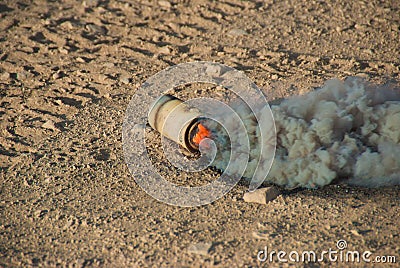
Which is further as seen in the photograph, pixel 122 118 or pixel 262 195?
pixel 122 118

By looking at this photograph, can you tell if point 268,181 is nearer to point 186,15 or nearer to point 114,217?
point 114,217

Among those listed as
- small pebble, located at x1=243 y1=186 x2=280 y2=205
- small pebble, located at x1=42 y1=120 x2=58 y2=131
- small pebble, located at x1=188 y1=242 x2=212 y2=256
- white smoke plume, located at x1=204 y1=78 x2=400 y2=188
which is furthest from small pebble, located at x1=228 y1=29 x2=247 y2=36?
small pebble, located at x1=188 y1=242 x2=212 y2=256

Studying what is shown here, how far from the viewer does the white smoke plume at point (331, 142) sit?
218 cm

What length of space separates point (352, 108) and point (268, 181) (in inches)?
19.4

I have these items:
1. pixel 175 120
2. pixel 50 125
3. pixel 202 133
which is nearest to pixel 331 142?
pixel 202 133

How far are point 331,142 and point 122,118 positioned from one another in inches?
44.6

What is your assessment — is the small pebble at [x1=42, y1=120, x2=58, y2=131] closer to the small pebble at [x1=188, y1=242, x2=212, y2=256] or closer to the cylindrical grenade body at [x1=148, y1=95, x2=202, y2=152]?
the cylindrical grenade body at [x1=148, y1=95, x2=202, y2=152]

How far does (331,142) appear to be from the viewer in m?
2.24

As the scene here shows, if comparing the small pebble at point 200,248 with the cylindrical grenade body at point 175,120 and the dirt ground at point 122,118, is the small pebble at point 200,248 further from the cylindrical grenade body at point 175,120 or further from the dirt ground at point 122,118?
the cylindrical grenade body at point 175,120

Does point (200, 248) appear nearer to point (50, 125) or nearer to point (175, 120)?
point (175, 120)

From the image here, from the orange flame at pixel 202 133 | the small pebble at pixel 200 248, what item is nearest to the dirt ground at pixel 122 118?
the small pebble at pixel 200 248

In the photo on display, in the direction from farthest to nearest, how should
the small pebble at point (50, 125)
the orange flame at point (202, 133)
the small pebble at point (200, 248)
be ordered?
the small pebble at point (50, 125)
the orange flame at point (202, 133)
the small pebble at point (200, 248)

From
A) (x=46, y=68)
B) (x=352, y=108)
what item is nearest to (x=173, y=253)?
(x=352, y=108)

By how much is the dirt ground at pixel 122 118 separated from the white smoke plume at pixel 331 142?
71 millimetres
